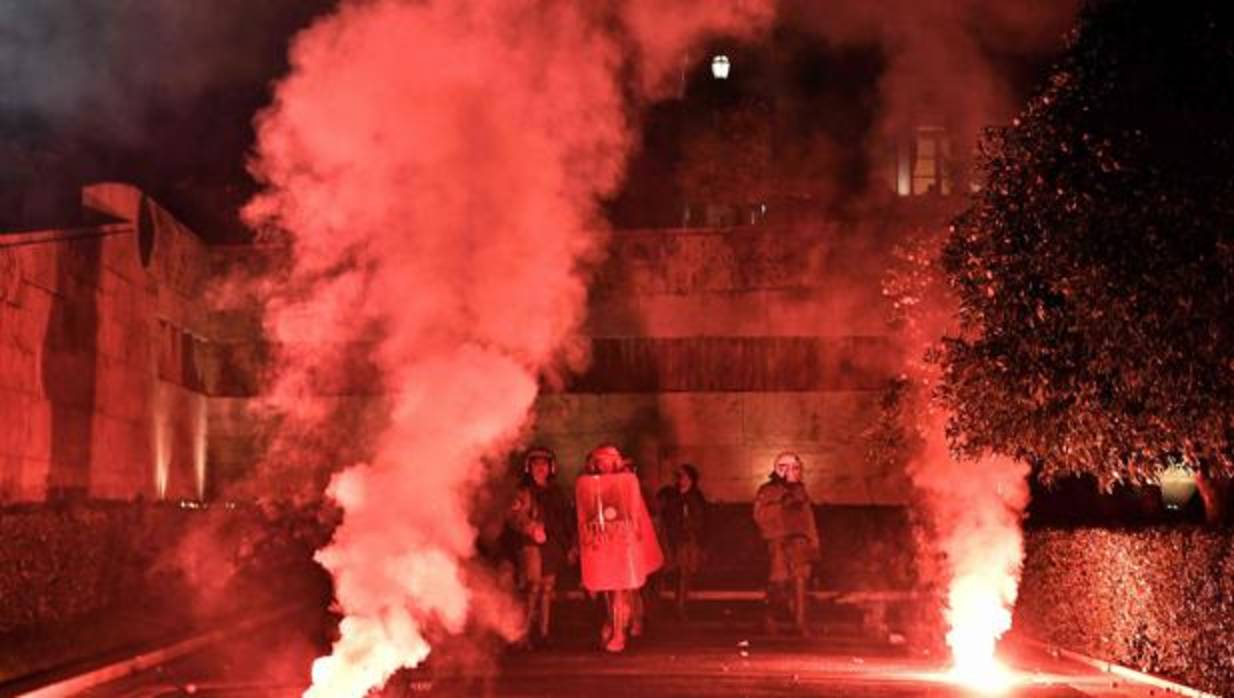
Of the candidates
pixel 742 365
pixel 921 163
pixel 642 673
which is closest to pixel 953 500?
pixel 742 365

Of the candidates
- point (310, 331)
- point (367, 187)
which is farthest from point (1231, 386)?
point (310, 331)

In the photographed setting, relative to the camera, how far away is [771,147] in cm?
3856

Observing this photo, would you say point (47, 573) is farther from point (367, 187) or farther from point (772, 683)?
point (772, 683)

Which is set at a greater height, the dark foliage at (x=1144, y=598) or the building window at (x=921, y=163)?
the building window at (x=921, y=163)

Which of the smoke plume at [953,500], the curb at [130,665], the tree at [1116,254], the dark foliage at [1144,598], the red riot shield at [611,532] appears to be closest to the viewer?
the tree at [1116,254]

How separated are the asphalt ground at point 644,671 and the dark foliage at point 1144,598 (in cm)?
37

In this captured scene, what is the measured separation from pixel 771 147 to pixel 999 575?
70.4 feet

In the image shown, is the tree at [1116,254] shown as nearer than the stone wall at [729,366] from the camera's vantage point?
Yes

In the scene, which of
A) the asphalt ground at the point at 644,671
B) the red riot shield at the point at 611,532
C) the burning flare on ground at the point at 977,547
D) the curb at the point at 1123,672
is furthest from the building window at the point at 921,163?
the red riot shield at the point at 611,532

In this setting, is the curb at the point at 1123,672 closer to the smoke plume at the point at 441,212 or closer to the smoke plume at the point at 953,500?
the smoke plume at the point at 953,500

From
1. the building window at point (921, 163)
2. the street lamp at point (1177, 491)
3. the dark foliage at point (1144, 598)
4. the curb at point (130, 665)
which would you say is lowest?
the curb at point (130, 665)

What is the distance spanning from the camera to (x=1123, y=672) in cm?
1457

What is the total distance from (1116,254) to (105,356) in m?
16.4

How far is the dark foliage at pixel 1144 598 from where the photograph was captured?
1231cm
